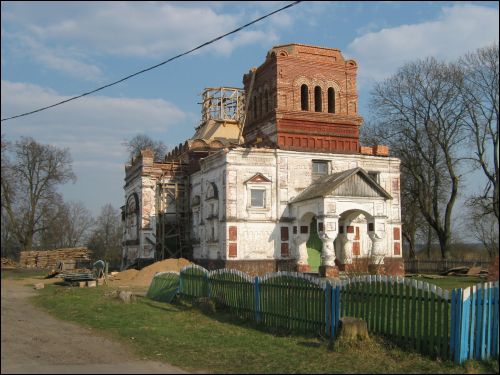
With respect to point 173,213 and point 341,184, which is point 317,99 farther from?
point 173,213

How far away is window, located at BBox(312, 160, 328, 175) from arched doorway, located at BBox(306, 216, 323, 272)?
2624 millimetres

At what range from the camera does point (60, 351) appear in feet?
32.8

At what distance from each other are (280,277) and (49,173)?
4354cm

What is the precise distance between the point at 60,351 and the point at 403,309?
6209 millimetres

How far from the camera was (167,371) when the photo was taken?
8477 mm

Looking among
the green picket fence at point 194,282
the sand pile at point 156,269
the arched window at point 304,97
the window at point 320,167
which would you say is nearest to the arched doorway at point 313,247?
the window at point 320,167

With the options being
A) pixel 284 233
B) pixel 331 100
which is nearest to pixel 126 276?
pixel 284 233

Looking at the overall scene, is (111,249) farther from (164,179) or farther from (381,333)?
(381,333)

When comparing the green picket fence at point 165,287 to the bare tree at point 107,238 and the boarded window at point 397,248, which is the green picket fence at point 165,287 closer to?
the boarded window at point 397,248

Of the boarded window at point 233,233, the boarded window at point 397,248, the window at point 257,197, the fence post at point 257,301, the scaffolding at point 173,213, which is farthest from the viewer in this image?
the scaffolding at point 173,213

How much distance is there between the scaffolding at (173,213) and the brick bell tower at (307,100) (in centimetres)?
555

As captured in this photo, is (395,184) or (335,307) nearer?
(335,307)

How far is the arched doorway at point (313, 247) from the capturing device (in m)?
28.9

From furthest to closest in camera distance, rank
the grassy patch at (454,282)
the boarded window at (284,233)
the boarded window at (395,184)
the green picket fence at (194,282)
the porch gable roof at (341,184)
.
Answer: the boarded window at (395,184)
the boarded window at (284,233)
the porch gable roof at (341,184)
the grassy patch at (454,282)
the green picket fence at (194,282)
